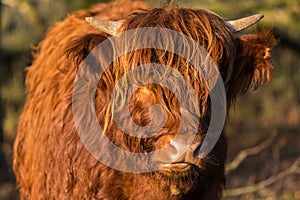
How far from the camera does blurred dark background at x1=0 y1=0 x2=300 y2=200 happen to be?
10203mm

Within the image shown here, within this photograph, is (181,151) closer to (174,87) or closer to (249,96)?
(174,87)

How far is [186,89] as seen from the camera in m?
5.13

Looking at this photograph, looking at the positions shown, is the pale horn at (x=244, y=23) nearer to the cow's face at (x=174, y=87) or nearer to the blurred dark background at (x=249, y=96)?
the cow's face at (x=174, y=87)

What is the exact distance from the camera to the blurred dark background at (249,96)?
10.2m

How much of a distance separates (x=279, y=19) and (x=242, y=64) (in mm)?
5044

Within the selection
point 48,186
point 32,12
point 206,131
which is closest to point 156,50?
point 206,131

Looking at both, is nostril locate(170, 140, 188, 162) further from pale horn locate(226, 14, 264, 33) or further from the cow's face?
pale horn locate(226, 14, 264, 33)

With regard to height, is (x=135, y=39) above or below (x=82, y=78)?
above

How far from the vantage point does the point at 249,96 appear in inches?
642

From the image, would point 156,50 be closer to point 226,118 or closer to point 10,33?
point 226,118

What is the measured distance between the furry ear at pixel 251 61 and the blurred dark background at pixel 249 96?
62 centimetres

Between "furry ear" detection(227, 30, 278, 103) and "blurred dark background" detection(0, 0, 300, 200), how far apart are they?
0.62m

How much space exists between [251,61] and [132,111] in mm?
1166

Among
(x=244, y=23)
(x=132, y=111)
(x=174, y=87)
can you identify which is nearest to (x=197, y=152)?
(x=174, y=87)
